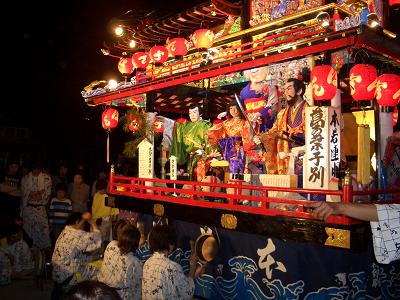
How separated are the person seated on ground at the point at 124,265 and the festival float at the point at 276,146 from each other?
1261mm

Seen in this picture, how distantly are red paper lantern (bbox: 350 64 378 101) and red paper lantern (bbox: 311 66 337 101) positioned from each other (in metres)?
0.46

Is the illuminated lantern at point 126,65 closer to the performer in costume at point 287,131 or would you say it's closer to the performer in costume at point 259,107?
the performer in costume at point 259,107

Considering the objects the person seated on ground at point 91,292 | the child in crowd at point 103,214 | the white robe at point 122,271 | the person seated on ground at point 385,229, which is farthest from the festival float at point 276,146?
the person seated on ground at point 91,292

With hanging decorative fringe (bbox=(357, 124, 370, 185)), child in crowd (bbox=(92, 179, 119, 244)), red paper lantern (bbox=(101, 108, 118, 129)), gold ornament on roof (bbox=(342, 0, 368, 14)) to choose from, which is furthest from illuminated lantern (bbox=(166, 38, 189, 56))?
hanging decorative fringe (bbox=(357, 124, 370, 185))

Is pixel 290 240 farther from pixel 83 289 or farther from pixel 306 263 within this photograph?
pixel 83 289

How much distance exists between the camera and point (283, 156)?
7.20 metres

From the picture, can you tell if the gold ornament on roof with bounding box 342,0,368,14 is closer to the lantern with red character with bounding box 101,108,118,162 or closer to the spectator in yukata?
the lantern with red character with bounding box 101,108,118,162

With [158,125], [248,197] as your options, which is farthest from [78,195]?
[248,197]

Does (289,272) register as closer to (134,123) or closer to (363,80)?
(363,80)

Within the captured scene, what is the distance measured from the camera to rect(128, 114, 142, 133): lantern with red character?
9070 mm

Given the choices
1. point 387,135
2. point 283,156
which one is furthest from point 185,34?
point 387,135

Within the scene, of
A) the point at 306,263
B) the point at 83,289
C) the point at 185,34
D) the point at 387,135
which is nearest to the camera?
the point at 83,289

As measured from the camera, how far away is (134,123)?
30.0ft

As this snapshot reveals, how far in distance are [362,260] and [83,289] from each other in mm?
4140
